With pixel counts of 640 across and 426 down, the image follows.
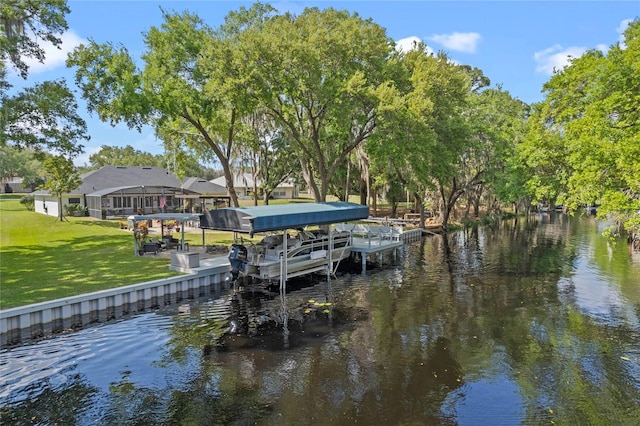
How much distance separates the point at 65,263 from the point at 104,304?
219 inches

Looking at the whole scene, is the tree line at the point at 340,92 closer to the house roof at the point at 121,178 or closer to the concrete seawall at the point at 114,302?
the concrete seawall at the point at 114,302

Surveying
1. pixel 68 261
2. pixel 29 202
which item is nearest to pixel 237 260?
pixel 68 261

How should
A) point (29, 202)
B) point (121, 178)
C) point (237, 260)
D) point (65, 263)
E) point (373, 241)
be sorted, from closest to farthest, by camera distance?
point (237, 260) < point (65, 263) < point (373, 241) < point (121, 178) < point (29, 202)

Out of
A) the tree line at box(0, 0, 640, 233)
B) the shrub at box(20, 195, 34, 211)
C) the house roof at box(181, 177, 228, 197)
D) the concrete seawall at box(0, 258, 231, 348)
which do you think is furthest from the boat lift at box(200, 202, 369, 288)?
the shrub at box(20, 195, 34, 211)

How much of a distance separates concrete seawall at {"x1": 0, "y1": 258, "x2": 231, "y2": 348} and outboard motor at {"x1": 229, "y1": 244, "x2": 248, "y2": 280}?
62.8 inches

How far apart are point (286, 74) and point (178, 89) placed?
612 centimetres

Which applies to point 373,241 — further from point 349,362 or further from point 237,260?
point 349,362

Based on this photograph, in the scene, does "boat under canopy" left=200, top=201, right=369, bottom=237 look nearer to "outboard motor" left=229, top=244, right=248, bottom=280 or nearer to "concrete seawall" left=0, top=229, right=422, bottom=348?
"outboard motor" left=229, top=244, right=248, bottom=280

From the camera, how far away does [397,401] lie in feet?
28.1

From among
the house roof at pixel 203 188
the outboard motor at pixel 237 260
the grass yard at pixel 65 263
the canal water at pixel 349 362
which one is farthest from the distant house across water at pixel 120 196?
the canal water at pixel 349 362

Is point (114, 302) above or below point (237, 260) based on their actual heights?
below

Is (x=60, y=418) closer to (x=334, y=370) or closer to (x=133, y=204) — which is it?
(x=334, y=370)

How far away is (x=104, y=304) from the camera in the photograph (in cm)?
1372

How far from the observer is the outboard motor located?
16188 mm
